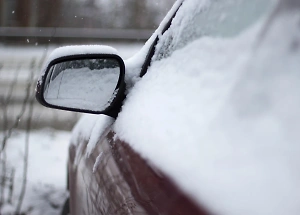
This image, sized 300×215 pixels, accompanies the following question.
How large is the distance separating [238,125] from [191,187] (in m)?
0.16

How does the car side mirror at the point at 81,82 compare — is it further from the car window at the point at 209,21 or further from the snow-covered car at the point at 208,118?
the car window at the point at 209,21

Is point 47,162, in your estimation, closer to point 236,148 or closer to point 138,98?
point 138,98

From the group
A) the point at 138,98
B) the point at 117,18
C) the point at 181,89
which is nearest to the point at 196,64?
the point at 181,89

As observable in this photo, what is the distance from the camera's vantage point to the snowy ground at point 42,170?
13.4ft

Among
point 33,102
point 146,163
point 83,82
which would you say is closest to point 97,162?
point 83,82

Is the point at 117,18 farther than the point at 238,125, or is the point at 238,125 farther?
the point at 117,18

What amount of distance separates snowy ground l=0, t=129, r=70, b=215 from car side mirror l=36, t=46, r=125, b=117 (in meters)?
2.31

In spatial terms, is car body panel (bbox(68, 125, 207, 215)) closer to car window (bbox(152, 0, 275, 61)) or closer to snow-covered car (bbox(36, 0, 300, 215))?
snow-covered car (bbox(36, 0, 300, 215))

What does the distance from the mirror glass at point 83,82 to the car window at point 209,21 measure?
9.0 inches

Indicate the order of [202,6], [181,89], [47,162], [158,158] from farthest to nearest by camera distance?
[47,162] < [202,6] < [181,89] < [158,158]

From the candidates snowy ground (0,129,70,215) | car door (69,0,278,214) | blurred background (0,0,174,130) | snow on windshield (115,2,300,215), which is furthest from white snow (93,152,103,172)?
blurred background (0,0,174,130)

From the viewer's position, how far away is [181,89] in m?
1.23

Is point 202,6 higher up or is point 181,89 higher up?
point 202,6

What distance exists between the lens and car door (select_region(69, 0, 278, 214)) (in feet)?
3.36
